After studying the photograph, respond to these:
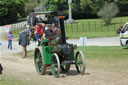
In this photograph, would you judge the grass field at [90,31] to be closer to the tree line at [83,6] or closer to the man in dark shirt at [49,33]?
the man in dark shirt at [49,33]

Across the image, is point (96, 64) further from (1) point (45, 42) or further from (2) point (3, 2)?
(2) point (3, 2)

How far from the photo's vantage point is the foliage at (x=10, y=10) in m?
71.7

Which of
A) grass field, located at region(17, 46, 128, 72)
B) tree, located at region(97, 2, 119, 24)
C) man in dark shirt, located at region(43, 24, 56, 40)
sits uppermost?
man in dark shirt, located at region(43, 24, 56, 40)

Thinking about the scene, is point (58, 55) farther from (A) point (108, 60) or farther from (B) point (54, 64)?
(A) point (108, 60)

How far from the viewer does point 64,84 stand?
397 inches

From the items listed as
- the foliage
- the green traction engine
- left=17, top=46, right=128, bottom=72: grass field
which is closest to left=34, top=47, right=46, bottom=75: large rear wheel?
the green traction engine

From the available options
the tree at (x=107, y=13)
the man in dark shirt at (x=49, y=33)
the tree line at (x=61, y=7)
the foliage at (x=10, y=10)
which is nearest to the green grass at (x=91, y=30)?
the tree at (x=107, y=13)

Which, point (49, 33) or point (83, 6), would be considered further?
point (83, 6)

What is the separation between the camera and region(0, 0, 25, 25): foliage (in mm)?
71725

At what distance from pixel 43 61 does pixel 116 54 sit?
6.04 m

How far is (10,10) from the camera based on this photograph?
244ft

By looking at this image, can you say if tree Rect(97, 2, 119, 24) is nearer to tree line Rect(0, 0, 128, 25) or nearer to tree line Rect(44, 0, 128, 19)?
tree line Rect(0, 0, 128, 25)

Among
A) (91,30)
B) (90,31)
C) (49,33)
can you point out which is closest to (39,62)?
(49,33)

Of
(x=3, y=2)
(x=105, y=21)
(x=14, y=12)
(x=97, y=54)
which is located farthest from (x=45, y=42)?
(x=14, y=12)
